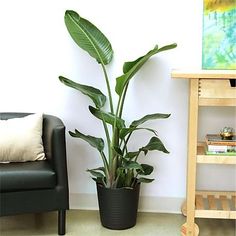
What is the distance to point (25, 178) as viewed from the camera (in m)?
2.75

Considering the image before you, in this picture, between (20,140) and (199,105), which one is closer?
(199,105)

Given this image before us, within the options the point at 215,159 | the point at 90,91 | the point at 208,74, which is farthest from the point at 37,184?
the point at 208,74

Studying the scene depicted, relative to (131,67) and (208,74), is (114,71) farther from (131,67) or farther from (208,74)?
(208,74)

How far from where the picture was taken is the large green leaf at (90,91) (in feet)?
9.73

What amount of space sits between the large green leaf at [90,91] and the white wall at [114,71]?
0.82 ft

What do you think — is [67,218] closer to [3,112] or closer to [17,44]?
[3,112]

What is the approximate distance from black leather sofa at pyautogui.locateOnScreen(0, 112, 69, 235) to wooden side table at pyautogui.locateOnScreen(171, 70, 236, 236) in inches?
28.3

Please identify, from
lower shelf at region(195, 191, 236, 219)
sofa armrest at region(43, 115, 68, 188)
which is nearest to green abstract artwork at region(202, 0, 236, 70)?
lower shelf at region(195, 191, 236, 219)

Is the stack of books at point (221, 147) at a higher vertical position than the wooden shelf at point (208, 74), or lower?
lower

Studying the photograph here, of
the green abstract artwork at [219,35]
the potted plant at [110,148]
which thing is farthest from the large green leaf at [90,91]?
the green abstract artwork at [219,35]

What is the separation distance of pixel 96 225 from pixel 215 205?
2.47 ft

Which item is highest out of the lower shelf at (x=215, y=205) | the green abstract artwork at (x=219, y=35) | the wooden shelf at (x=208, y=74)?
the green abstract artwork at (x=219, y=35)

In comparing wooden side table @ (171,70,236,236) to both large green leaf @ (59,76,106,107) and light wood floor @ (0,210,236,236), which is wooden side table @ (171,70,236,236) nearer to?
light wood floor @ (0,210,236,236)

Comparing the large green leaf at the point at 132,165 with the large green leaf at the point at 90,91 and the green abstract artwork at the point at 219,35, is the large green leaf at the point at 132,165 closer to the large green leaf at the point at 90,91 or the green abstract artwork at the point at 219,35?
the large green leaf at the point at 90,91
